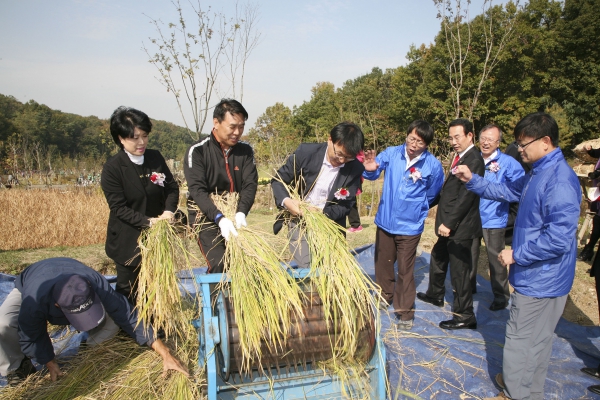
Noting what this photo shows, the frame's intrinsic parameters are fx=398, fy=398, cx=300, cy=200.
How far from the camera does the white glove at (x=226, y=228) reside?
274 cm

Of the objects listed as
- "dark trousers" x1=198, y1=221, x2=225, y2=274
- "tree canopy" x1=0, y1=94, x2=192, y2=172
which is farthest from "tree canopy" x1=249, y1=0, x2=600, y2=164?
"tree canopy" x1=0, y1=94, x2=192, y2=172

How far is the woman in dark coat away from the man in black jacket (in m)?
0.31

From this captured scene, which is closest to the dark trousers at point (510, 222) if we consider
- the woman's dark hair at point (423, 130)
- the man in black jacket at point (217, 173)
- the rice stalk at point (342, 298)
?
the woman's dark hair at point (423, 130)

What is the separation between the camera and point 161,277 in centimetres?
268

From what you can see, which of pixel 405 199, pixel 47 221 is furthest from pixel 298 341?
pixel 47 221

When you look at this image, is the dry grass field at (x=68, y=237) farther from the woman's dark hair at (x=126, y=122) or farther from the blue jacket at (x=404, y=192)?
the woman's dark hair at (x=126, y=122)

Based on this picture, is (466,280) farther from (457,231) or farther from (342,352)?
(342,352)

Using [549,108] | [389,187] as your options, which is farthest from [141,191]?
[549,108]

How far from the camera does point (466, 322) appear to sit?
12.9 feet

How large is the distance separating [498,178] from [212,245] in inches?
124

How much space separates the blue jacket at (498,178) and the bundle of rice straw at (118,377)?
3295mm

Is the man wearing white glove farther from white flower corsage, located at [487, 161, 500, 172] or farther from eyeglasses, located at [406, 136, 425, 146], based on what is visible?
white flower corsage, located at [487, 161, 500, 172]

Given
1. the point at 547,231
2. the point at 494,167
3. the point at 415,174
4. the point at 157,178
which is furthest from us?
the point at 494,167

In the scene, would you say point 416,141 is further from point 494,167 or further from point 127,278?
point 127,278
